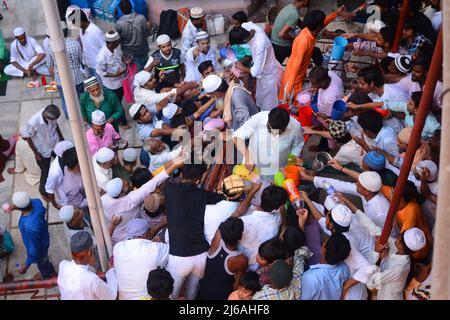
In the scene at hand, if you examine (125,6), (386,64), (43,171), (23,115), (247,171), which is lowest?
(23,115)

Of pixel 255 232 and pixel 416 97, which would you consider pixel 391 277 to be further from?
pixel 416 97

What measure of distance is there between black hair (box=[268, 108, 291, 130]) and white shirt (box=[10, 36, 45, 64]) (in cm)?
487

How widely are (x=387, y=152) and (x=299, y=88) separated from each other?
4.91 feet

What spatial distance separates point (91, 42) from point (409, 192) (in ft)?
15.8

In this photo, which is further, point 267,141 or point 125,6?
point 125,6

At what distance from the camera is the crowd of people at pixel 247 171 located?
4.68m

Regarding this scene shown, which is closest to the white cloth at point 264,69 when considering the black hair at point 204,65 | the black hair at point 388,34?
the black hair at point 204,65

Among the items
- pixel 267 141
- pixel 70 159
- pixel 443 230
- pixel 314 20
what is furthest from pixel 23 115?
pixel 443 230

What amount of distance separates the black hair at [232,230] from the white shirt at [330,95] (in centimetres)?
247

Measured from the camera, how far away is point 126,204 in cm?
548

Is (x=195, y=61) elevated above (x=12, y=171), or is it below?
above

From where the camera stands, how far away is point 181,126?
654cm

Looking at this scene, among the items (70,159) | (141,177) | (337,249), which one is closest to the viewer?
(337,249)
